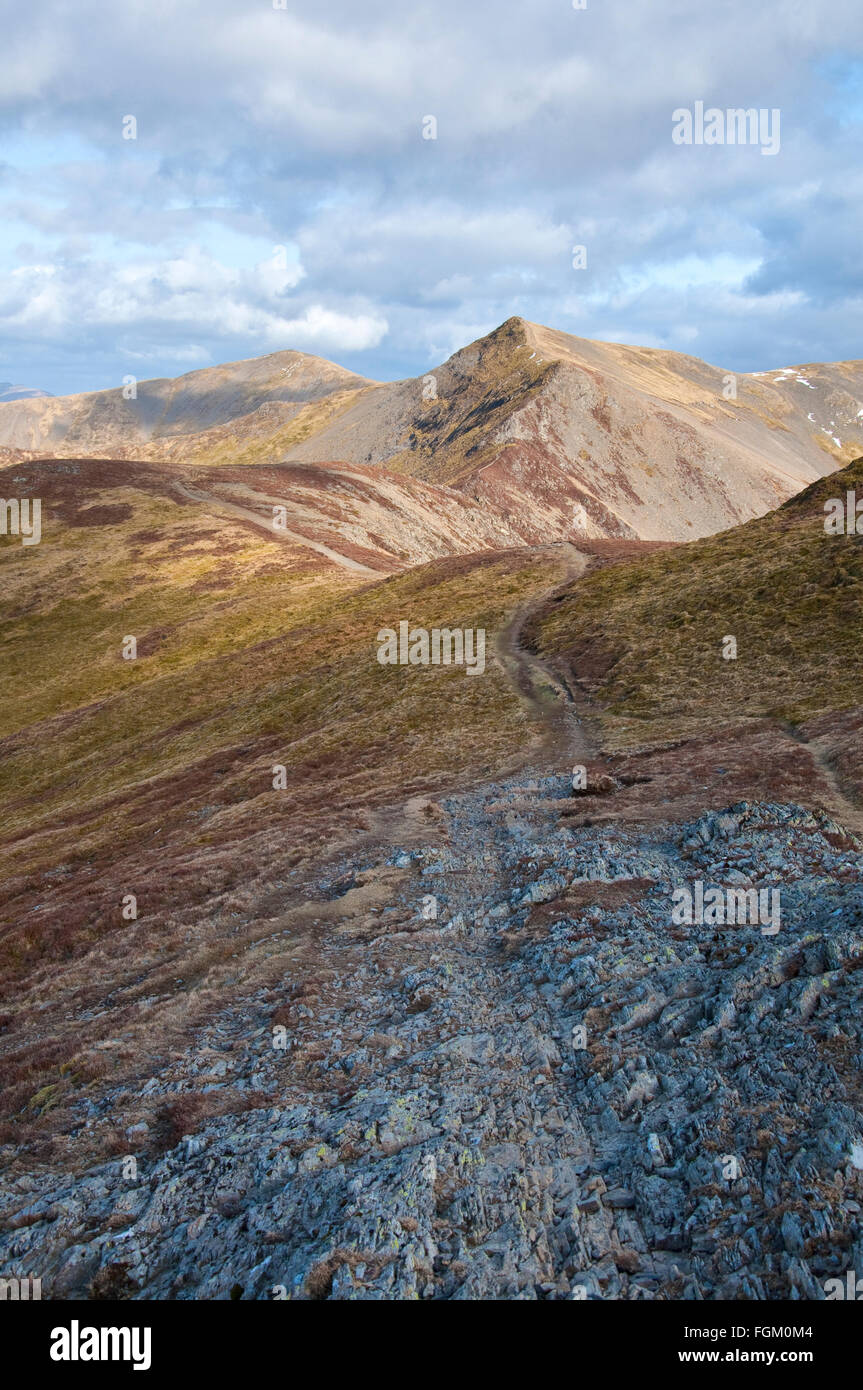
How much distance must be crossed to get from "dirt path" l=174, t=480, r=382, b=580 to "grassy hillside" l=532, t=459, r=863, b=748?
4459cm

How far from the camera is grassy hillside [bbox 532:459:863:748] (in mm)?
37625

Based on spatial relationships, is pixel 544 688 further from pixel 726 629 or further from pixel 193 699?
pixel 193 699

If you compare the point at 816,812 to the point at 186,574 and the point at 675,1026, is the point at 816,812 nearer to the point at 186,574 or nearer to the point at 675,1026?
the point at 675,1026

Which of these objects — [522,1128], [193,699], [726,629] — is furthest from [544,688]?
[522,1128]

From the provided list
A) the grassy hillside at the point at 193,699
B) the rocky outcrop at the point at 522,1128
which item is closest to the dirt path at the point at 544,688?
the grassy hillside at the point at 193,699

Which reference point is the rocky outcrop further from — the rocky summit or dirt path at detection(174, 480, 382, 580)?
dirt path at detection(174, 480, 382, 580)

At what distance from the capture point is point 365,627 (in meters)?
75.2

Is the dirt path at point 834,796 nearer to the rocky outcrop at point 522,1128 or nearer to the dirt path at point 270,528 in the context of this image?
the rocky outcrop at point 522,1128

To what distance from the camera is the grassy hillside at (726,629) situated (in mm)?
37625

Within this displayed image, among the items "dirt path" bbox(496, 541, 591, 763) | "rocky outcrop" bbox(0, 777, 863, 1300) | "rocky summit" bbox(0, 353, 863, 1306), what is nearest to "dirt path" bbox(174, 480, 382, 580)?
"dirt path" bbox(496, 541, 591, 763)

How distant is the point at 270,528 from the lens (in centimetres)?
12056

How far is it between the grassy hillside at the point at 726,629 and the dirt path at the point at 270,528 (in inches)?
1756
